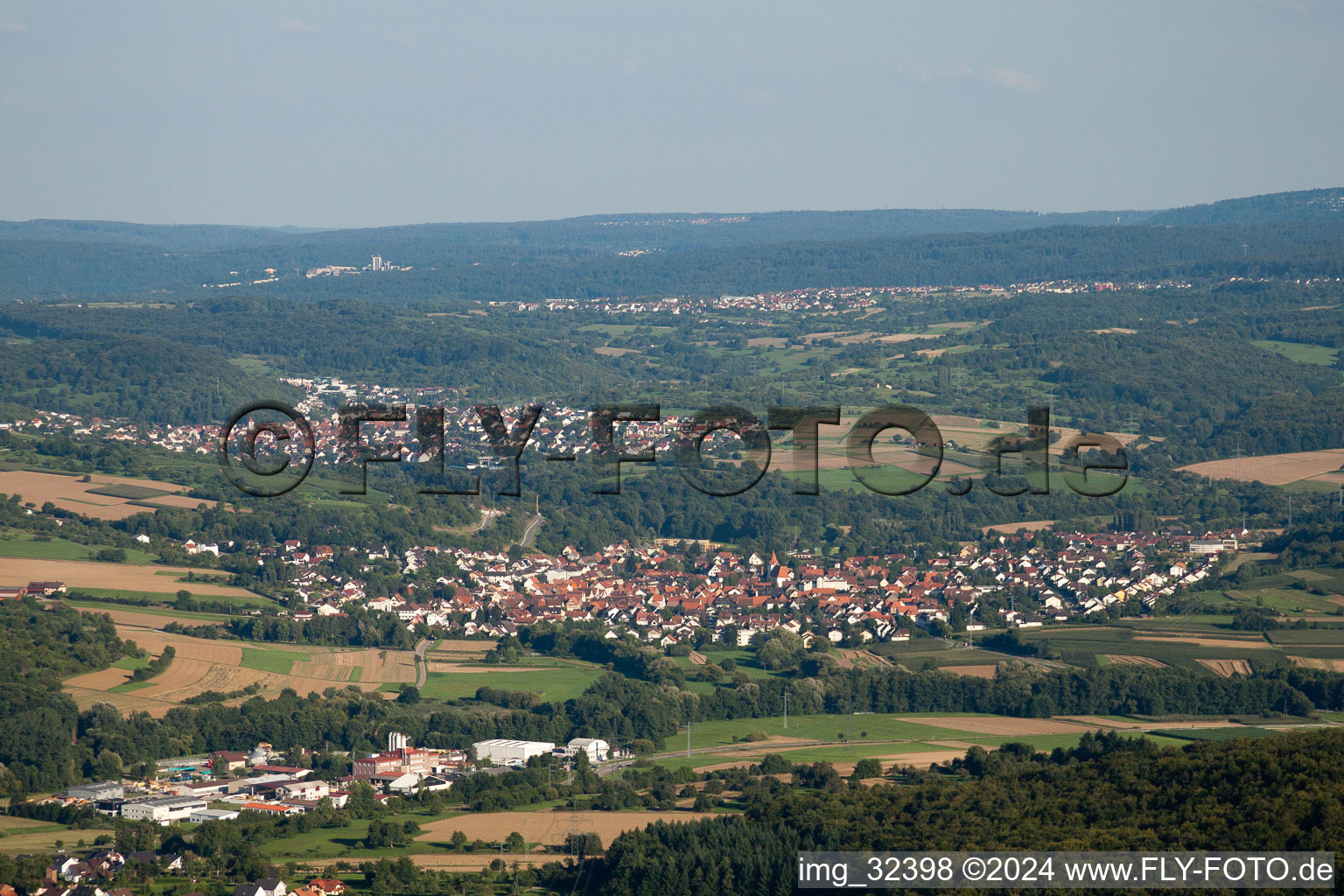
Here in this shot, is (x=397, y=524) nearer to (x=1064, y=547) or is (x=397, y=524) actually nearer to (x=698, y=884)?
(x=1064, y=547)

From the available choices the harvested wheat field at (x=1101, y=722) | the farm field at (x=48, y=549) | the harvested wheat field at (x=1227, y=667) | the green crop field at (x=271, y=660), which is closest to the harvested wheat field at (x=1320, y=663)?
the harvested wheat field at (x=1227, y=667)

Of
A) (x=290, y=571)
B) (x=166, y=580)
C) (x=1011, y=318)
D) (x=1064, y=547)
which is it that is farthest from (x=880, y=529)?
(x=1011, y=318)

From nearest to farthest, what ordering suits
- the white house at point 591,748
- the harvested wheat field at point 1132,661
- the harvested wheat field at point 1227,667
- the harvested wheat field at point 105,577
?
the white house at point 591,748
the harvested wheat field at point 1227,667
the harvested wheat field at point 1132,661
the harvested wheat field at point 105,577

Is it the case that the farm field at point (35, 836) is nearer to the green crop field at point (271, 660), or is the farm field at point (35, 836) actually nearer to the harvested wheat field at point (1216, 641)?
the green crop field at point (271, 660)

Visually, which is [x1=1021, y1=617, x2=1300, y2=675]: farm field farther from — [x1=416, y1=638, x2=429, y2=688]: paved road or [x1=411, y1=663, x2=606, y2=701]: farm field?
[x1=416, y1=638, x2=429, y2=688]: paved road

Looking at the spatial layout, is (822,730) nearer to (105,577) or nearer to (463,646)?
(463,646)
